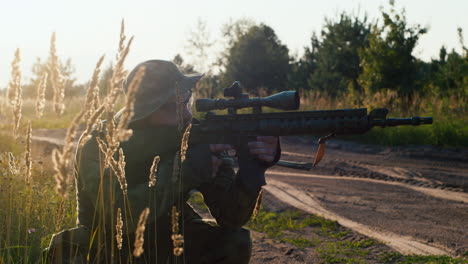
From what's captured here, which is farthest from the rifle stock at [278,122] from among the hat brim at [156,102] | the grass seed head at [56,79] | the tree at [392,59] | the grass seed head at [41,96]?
the tree at [392,59]

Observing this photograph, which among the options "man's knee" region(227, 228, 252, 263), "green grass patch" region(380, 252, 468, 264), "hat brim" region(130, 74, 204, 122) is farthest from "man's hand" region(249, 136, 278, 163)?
"green grass patch" region(380, 252, 468, 264)

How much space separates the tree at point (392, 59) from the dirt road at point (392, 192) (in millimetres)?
7086

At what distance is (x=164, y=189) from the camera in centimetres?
311

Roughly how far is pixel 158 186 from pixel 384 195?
606 centimetres

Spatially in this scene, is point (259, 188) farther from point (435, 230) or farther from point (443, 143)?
point (443, 143)

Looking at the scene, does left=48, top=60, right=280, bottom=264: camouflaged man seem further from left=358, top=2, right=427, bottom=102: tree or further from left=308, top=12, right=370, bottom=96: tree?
left=308, top=12, right=370, bottom=96: tree

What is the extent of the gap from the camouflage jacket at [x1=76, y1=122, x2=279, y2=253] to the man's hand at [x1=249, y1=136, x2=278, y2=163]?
7.7 inches

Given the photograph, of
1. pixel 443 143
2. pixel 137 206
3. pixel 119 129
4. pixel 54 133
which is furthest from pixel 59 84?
pixel 54 133

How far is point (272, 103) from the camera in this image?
10.3ft

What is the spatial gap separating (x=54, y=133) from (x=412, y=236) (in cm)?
1534

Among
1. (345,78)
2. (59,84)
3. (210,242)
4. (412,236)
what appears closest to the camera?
(59,84)

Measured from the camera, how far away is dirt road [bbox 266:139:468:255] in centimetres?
611

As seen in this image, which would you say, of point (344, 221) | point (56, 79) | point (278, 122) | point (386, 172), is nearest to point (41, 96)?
point (56, 79)

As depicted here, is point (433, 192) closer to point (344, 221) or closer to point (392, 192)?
point (392, 192)
